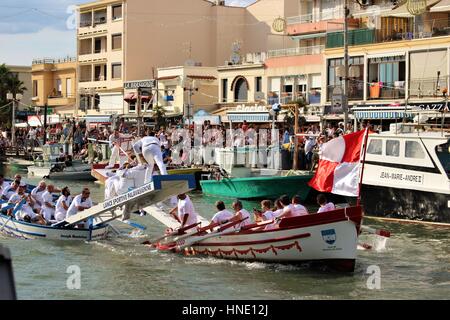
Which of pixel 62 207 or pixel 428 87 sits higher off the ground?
pixel 428 87

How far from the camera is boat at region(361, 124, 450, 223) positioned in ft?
84.2

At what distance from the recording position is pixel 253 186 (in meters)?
34.1

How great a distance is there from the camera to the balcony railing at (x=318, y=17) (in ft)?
171

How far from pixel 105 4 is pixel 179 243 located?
53382 millimetres

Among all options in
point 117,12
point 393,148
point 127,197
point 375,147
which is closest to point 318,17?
point 117,12

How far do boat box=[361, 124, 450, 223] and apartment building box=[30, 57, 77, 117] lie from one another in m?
51.7

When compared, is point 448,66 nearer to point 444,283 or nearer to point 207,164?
point 207,164

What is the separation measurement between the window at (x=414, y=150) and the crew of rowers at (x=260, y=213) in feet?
25.2

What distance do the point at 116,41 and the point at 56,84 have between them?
13.2m

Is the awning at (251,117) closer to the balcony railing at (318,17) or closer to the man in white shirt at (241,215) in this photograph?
the balcony railing at (318,17)

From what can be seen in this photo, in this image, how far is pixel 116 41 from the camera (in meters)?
69.6

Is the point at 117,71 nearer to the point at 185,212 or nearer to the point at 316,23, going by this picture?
the point at 316,23

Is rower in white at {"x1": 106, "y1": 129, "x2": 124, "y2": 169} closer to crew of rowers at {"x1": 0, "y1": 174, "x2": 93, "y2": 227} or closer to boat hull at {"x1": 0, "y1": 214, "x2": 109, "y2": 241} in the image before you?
crew of rowers at {"x1": 0, "y1": 174, "x2": 93, "y2": 227}
